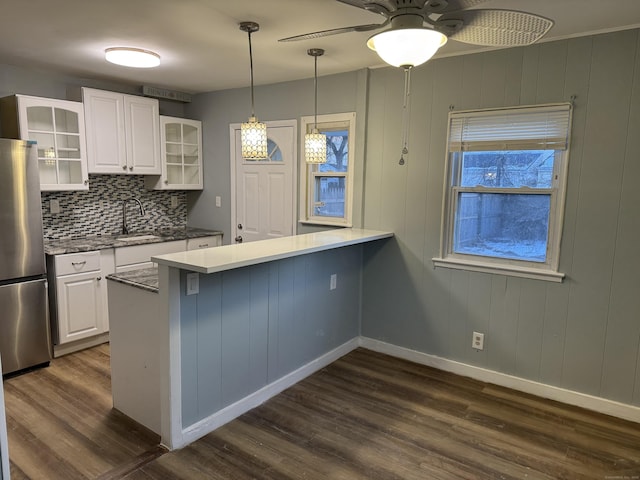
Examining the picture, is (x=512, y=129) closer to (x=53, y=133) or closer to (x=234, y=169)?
(x=234, y=169)

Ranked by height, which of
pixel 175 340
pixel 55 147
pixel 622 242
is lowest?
pixel 175 340

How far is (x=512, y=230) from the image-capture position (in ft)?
10.0

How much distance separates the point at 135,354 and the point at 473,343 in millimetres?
2314

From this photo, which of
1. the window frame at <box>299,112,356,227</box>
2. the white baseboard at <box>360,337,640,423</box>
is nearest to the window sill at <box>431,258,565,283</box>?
the white baseboard at <box>360,337,640,423</box>

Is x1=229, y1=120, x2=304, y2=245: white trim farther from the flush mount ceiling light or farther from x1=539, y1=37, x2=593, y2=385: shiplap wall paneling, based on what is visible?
x1=539, y1=37, x2=593, y2=385: shiplap wall paneling

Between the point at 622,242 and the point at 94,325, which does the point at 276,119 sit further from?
the point at 622,242

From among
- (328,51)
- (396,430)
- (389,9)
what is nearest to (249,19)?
(328,51)

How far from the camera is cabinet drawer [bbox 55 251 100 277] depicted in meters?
3.44

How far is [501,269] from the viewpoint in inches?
121

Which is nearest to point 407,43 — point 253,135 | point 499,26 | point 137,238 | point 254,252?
point 499,26

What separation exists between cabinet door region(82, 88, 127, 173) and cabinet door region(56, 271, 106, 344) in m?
0.99

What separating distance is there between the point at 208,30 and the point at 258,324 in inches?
71.6

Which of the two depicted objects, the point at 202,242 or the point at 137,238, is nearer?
the point at 137,238

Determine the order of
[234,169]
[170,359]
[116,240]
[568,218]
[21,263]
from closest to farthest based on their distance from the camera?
[170,359], [568,218], [21,263], [116,240], [234,169]
